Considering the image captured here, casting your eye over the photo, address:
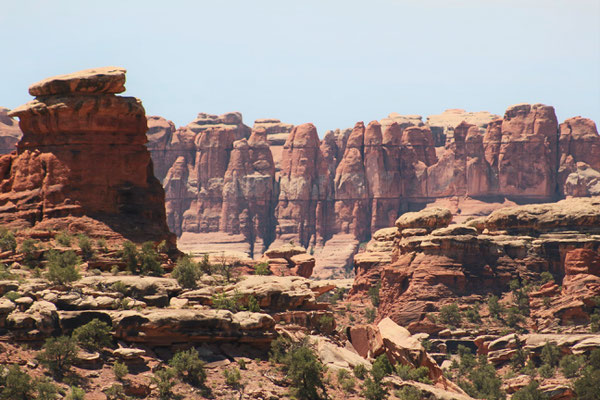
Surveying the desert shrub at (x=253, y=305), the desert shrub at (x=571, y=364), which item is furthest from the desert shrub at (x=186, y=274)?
the desert shrub at (x=571, y=364)

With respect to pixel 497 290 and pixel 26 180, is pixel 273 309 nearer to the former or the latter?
pixel 26 180

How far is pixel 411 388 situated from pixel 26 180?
2501cm

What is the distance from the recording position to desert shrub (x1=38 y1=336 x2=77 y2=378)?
5097 centimetres

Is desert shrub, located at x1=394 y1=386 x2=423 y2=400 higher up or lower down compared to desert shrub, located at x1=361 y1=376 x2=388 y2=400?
lower down

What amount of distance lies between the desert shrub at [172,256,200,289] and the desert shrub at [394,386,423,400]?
1212cm

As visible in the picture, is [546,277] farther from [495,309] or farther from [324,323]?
[324,323]

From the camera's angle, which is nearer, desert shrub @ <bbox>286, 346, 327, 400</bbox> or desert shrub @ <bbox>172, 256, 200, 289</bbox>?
desert shrub @ <bbox>286, 346, 327, 400</bbox>

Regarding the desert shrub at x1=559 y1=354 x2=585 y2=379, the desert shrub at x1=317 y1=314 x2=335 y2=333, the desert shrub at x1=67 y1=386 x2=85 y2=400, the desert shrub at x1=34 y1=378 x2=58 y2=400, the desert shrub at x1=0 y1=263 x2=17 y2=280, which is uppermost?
the desert shrub at x1=0 y1=263 x2=17 y2=280

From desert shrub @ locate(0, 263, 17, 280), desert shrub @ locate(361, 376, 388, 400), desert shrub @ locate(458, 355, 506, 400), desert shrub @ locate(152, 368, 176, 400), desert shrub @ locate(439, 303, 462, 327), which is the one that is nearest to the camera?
desert shrub @ locate(152, 368, 176, 400)

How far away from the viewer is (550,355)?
88812 millimetres

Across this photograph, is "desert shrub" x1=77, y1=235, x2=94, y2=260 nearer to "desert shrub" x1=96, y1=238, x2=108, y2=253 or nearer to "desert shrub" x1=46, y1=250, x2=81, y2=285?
"desert shrub" x1=96, y1=238, x2=108, y2=253

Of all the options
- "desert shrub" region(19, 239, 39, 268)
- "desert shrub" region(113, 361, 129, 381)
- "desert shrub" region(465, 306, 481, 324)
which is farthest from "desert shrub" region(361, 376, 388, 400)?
"desert shrub" region(465, 306, 481, 324)

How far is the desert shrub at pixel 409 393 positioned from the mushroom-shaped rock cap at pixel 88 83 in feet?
76.8

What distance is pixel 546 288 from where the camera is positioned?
109 m
